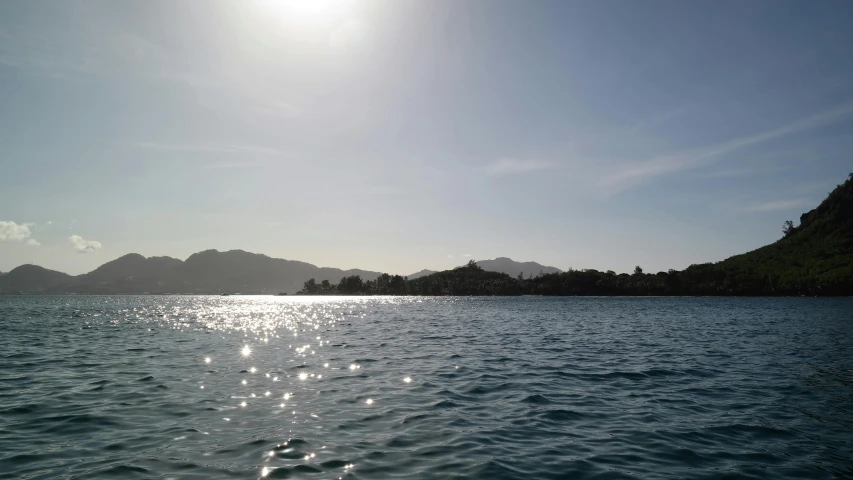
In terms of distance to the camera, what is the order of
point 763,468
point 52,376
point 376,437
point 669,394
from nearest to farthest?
point 763,468 < point 376,437 < point 669,394 < point 52,376

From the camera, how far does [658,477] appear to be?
40.9 ft

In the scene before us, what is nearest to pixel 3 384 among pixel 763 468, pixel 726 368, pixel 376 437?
pixel 376 437

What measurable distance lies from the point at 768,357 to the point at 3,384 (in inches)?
1944

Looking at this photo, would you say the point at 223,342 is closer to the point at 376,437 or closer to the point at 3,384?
the point at 3,384

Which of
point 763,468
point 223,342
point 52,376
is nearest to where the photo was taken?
point 763,468

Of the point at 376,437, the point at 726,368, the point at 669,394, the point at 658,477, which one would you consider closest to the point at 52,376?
the point at 376,437

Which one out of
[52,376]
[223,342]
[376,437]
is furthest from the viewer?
[223,342]

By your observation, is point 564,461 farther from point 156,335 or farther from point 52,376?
point 156,335

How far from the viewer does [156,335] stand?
5450cm

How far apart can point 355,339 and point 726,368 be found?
3354 centimetres

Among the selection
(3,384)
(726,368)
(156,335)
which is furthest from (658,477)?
(156,335)

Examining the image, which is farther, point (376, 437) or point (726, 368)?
point (726, 368)

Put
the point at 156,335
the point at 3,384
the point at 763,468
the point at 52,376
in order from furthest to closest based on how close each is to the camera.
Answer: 1. the point at 156,335
2. the point at 52,376
3. the point at 3,384
4. the point at 763,468

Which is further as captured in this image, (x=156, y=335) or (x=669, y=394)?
(x=156, y=335)
